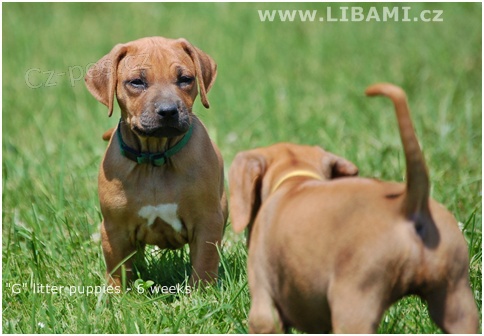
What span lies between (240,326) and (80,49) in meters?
6.54

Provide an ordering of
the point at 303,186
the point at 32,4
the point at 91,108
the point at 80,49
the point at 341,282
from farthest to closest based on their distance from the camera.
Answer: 1. the point at 32,4
2. the point at 80,49
3. the point at 91,108
4. the point at 303,186
5. the point at 341,282

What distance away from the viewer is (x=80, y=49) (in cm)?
992

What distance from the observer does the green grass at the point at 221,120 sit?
439 centimetres

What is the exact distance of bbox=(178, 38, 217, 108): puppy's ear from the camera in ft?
15.5

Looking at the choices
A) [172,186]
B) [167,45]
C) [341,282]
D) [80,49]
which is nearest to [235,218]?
[341,282]

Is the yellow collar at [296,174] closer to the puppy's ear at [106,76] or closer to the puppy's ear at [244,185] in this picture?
the puppy's ear at [244,185]

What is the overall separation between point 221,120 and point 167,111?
3445 mm

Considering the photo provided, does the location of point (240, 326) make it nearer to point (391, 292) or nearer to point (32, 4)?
point (391, 292)

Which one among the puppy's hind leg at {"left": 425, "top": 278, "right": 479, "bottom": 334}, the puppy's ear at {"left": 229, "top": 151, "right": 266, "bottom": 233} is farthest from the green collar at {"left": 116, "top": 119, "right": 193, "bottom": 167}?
the puppy's hind leg at {"left": 425, "top": 278, "right": 479, "bottom": 334}

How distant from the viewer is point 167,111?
14.4ft
